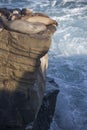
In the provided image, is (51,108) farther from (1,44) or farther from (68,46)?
(68,46)

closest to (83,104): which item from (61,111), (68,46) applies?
(61,111)

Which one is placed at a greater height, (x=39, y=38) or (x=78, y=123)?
(x=39, y=38)

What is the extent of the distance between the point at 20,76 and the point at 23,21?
1013 millimetres

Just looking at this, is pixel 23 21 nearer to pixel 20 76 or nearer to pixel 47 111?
pixel 20 76

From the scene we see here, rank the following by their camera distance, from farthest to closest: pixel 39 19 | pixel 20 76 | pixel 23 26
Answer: pixel 39 19 < pixel 20 76 < pixel 23 26

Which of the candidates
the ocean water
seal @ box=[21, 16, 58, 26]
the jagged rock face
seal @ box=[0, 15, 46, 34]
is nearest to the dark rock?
the ocean water

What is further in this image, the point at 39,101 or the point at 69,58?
the point at 69,58

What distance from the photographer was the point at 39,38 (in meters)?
6.56

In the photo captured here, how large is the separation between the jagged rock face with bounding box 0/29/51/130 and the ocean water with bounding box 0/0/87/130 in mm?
1643

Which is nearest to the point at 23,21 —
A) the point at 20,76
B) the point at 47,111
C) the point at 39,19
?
the point at 39,19

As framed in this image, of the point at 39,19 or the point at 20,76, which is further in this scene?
the point at 39,19

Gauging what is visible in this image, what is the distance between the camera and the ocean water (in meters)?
9.49

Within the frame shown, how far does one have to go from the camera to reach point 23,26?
673cm

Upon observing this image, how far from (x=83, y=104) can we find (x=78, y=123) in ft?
3.44
